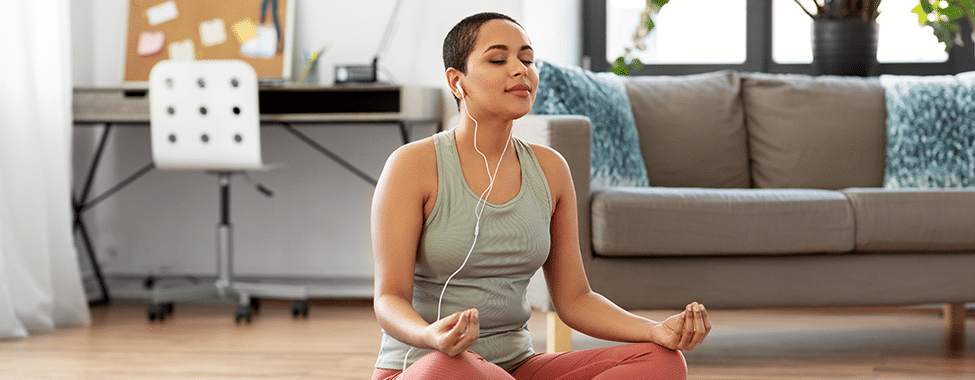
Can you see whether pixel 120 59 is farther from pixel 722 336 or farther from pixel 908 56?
pixel 908 56

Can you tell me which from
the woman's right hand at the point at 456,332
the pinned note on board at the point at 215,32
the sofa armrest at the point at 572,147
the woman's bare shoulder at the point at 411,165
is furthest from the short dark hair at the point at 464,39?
the pinned note on board at the point at 215,32

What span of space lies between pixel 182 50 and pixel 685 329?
2985 millimetres

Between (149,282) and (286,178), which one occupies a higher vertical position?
(286,178)

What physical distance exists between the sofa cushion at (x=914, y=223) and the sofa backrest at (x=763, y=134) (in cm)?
54

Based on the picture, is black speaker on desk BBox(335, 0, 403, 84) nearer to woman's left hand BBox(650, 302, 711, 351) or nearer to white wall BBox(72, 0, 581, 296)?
white wall BBox(72, 0, 581, 296)

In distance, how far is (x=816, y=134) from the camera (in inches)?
106

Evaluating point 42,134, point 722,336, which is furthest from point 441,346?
point 42,134

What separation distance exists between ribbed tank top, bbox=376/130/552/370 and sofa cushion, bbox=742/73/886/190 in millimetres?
1702

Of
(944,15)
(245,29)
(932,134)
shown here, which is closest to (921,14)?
(944,15)

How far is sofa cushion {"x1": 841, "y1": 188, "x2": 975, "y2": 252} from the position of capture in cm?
211

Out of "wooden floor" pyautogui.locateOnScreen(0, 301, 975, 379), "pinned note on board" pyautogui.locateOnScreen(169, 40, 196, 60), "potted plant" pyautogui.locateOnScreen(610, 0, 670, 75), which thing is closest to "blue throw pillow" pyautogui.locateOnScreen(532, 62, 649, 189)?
"wooden floor" pyautogui.locateOnScreen(0, 301, 975, 379)

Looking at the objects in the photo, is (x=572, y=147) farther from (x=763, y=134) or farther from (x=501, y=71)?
(x=763, y=134)

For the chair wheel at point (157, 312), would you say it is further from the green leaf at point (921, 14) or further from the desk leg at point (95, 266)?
the green leaf at point (921, 14)

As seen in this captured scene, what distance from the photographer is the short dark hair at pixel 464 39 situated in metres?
1.14
